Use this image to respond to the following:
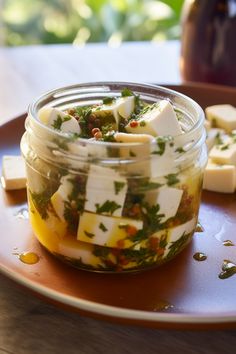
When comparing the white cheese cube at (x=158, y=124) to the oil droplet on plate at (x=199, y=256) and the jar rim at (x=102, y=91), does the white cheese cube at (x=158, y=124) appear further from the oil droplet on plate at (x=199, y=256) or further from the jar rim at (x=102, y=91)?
the oil droplet on plate at (x=199, y=256)

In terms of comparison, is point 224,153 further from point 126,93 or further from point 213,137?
point 126,93

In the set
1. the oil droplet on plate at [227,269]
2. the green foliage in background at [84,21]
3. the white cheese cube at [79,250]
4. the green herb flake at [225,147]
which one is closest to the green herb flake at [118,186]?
the white cheese cube at [79,250]

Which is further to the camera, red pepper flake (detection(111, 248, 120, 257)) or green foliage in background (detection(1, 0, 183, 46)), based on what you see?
green foliage in background (detection(1, 0, 183, 46))

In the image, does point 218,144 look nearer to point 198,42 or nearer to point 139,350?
point 198,42

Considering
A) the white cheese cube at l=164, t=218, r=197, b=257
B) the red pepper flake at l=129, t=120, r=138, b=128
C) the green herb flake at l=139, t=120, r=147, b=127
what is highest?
the green herb flake at l=139, t=120, r=147, b=127

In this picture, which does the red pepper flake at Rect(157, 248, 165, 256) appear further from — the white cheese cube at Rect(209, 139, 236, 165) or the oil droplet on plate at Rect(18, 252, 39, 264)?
the white cheese cube at Rect(209, 139, 236, 165)

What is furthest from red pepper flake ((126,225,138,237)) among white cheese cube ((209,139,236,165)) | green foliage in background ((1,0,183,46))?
green foliage in background ((1,0,183,46))

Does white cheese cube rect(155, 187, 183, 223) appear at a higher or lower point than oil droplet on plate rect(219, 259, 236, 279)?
higher
